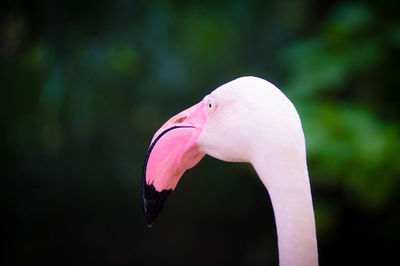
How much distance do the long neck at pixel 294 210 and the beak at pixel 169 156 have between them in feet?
0.69

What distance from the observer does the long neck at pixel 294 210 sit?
757 mm

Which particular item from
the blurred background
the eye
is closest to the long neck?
the eye

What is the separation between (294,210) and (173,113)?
1.75 meters

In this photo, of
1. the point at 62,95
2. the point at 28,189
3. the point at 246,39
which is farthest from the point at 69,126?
the point at 246,39

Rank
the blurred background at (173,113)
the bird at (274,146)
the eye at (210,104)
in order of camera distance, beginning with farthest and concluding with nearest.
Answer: the blurred background at (173,113) < the eye at (210,104) < the bird at (274,146)

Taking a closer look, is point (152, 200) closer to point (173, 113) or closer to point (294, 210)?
point (294, 210)

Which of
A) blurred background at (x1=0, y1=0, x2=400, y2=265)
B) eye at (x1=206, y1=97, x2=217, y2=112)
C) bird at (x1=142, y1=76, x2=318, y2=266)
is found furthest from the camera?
blurred background at (x1=0, y1=0, x2=400, y2=265)

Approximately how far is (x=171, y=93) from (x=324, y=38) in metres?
0.90

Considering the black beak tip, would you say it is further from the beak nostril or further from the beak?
the beak nostril

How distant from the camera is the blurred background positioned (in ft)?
6.55

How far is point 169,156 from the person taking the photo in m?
0.91

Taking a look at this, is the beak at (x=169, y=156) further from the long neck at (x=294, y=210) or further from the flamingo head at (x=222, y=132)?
the long neck at (x=294, y=210)

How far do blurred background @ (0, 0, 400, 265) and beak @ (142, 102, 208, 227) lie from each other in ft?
3.12

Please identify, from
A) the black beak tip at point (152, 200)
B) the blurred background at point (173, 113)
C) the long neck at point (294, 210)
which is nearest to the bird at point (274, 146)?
the long neck at point (294, 210)
